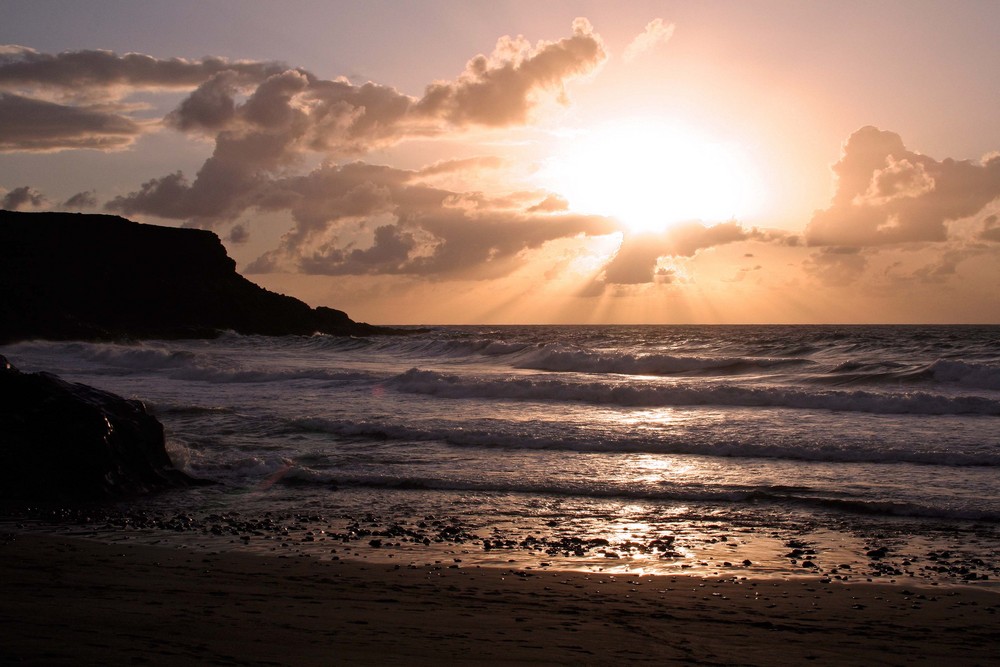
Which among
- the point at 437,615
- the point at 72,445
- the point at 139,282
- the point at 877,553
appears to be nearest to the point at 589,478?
the point at 877,553

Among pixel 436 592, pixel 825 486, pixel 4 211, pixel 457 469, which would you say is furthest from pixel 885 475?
pixel 4 211

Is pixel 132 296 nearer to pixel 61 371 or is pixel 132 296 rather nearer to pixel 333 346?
pixel 333 346

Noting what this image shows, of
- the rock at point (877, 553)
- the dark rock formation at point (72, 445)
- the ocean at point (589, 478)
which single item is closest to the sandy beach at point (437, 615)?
the ocean at point (589, 478)

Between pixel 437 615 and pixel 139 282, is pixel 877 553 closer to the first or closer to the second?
pixel 437 615

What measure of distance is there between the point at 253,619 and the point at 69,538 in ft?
11.9

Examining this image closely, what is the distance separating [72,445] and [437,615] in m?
7.00

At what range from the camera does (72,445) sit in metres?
10.7

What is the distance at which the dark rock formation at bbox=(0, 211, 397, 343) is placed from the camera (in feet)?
250

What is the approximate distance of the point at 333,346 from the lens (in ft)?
199

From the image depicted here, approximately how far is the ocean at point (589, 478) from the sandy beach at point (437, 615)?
598 mm

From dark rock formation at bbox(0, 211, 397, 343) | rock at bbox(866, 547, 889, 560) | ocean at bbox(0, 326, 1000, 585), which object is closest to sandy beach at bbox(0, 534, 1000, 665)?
ocean at bbox(0, 326, 1000, 585)

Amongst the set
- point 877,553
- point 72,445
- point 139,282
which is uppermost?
point 139,282

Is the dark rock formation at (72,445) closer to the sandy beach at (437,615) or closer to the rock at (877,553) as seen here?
the sandy beach at (437,615)

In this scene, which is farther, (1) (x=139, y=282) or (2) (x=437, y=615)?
(1) (x=139, y=282)
